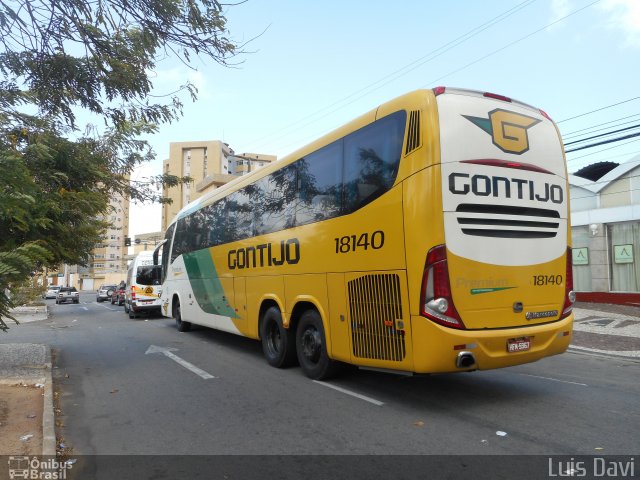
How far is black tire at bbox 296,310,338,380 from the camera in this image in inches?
270

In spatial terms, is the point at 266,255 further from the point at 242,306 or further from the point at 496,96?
the point at 496,96

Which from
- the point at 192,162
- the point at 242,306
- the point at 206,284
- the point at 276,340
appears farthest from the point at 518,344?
the point at 192,162

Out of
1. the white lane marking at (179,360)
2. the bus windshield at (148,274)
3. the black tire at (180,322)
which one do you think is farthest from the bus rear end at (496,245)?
A: the bus windshield at (148,274)

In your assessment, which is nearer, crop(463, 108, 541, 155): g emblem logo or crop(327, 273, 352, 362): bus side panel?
crop(463, 108, 541, 155): g emblem logo

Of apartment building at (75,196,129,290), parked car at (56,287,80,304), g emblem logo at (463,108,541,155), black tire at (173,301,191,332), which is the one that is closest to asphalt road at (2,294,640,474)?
g emblem logo at (463,108,541,155)

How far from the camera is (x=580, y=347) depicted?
35.2 feet

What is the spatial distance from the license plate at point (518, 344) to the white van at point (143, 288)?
657 inches

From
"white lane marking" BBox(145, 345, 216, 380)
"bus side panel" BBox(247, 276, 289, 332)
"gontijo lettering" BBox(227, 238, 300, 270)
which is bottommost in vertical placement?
"white lane marking" BBox(145, 345, 216, 380)

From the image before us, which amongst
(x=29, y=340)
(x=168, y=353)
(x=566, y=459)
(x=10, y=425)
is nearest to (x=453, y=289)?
(x=566, y=459)

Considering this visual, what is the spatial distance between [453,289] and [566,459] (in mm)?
1853

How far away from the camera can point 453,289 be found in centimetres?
501

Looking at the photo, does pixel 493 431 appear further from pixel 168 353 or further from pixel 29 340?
pixel 29 340

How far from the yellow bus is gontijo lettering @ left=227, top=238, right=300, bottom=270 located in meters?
0.11

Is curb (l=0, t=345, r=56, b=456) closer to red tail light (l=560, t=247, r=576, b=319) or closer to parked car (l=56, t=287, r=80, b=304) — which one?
red tail light (l=560, t=247, r=576, b=319)
